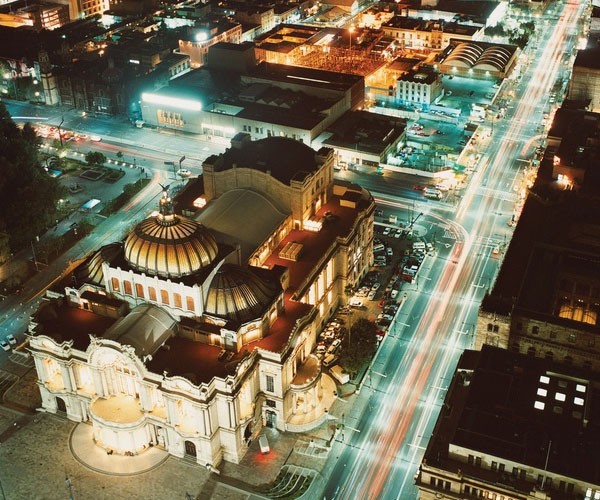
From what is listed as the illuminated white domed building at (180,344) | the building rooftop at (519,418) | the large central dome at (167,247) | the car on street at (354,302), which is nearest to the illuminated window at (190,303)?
the illuminated white domed building at (180,344)

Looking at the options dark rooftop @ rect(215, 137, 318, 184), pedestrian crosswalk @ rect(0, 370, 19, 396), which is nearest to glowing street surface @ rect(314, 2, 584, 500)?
dark rooftop @ rect(215, 137, 318, 184)

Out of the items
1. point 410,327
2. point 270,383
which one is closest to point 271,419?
point 270,383

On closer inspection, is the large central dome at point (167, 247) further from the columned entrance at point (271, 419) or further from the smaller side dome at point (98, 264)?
the columned entrance at point (271, 419)

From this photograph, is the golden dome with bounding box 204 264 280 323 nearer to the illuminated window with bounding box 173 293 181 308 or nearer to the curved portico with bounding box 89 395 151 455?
the illuminated window with bounding box 173 293 181 308

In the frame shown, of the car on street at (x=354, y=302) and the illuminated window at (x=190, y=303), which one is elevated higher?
the illuminated window at (x=190, y=303)

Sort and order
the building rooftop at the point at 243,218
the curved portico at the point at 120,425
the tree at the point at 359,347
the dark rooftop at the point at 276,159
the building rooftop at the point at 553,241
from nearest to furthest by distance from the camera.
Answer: the curved portico at the point at 120,425
the building rooftop at the point at 553,241
the tree at the point at 359,347
the building rooftop at the point at 243,218
the dark rooftop at the point at 276,159

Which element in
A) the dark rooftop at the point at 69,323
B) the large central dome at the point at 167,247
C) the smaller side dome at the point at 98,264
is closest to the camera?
the large central dome at the point at 167,247
